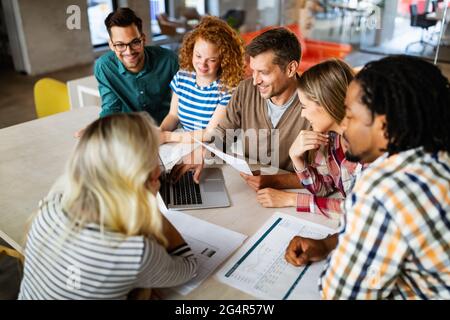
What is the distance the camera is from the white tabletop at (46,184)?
1438mm

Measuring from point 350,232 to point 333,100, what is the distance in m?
0.72

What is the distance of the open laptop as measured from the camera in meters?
1.59

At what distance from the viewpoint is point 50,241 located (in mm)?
1046

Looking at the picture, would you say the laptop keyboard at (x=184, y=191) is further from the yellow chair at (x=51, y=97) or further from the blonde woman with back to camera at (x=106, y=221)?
the yellow chair at (x=51, y=97)

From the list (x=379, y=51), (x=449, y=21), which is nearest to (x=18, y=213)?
(x=449, y=21)

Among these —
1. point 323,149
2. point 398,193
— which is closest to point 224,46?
point 323,149

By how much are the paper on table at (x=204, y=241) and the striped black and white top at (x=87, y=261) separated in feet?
0.43

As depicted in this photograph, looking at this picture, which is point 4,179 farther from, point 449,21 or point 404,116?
point 449,21

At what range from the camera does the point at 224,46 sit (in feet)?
6.95

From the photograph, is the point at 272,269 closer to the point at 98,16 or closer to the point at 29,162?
the point at 29,162

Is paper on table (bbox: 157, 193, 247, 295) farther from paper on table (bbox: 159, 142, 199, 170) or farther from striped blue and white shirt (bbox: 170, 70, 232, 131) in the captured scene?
striped blue and white shirt (bbox: 170, 70, 232, 131)

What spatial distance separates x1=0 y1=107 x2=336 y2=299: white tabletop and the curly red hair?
1.78 ft

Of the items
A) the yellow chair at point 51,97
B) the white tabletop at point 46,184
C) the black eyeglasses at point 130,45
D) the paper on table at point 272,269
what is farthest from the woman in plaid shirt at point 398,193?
the yellow chair at point 51,97

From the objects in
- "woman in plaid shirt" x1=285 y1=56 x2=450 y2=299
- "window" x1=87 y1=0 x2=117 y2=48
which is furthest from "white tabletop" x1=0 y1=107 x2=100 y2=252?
"window" x1=87 y1=0 x2=117 y2=48
